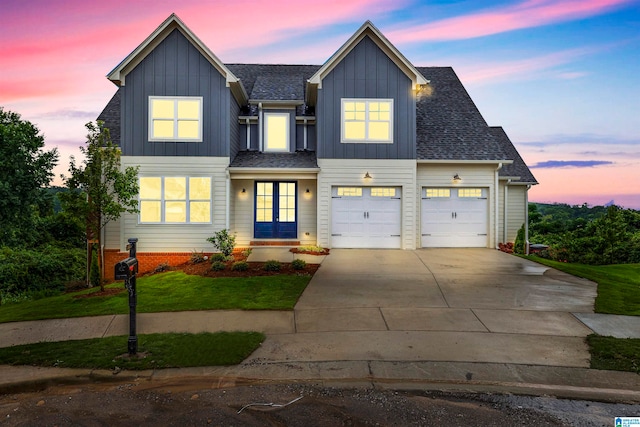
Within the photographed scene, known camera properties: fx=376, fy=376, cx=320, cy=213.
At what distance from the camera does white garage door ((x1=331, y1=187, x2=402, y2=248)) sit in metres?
16.5

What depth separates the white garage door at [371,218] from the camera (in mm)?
16547

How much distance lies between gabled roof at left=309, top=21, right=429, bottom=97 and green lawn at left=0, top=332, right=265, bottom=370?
12.4 metres

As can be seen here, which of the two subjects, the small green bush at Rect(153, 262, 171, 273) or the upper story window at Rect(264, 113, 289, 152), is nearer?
the small green bush at Rect(153, 262, 171, 273)

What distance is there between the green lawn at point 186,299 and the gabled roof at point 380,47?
9.28m

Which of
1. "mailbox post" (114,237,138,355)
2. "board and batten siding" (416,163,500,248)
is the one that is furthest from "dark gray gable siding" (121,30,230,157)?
"mailbox post" (114,237,138,355)

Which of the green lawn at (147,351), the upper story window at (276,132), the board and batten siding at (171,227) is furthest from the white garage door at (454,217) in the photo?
the green lawn at (147,351)

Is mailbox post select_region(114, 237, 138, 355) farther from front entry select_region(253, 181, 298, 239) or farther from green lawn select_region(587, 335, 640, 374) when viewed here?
front entry select_region(253, 181, 298, 239)

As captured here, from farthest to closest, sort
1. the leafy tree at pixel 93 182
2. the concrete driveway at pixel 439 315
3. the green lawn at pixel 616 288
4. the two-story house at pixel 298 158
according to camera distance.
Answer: the two-story house at pixel 298 158, the leafy tree at pixel 93 182, the green lawn at pixel 616 288, the concrete driveway at pixel 439 315

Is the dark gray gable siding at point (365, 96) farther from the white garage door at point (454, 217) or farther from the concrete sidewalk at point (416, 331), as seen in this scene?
the concrete sidewalk at point (416, 331)

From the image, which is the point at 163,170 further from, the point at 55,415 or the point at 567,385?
the point at 567,385

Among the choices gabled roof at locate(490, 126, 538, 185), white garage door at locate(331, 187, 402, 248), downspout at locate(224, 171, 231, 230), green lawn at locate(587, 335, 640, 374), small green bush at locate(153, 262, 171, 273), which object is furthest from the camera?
gabled roof at locate(490, 126, 538, 185)

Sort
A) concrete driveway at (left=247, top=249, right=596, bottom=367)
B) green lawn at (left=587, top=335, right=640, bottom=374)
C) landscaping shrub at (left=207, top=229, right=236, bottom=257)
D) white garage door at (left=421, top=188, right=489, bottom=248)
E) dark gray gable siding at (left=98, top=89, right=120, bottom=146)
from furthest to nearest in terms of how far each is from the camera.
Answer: dark gray gable siding at (left=98, top=89, right=120, bottom=146) < white garage door at (left=421, top=188, right=489, bottom=248) < landscaping shrub at (left=207, top=229, right=236, bottom=257) < concrete driveway at (left=247, top=249, right=596, bottom=367) < green lawn at (left=587, top=335, right=640, bottom=374)

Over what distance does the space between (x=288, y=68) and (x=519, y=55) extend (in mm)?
12410

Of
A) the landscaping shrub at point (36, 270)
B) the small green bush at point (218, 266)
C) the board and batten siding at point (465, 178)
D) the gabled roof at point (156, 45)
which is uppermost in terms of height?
the gabled roof at point (156, 45)
